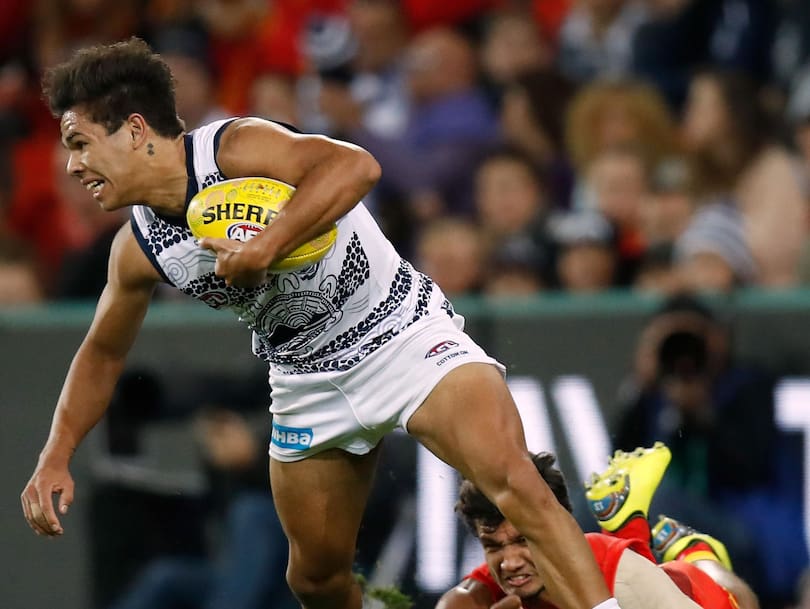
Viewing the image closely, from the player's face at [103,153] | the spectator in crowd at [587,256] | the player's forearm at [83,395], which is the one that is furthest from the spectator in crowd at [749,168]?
the player's face at [103,153]

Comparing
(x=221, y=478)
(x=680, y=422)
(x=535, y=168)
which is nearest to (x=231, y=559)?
(x=221, y=478)

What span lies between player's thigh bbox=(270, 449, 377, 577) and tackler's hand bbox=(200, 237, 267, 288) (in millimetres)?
995

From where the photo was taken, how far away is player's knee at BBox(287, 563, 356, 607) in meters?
5.20

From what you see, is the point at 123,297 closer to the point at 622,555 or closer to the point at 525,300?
the point at 622,555

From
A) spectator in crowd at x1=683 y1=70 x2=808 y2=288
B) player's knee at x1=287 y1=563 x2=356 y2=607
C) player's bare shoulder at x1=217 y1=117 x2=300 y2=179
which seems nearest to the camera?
player's bare shoulder at x1=217 y1=117 x2=300 y2=179

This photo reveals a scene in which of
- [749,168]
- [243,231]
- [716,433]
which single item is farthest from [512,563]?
[749,168]

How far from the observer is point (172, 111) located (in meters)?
4.59

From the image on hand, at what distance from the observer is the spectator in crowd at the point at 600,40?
9234 millimetres

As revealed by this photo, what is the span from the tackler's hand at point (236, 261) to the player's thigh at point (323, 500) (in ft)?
3.27

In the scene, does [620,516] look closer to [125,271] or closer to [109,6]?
[125,271]

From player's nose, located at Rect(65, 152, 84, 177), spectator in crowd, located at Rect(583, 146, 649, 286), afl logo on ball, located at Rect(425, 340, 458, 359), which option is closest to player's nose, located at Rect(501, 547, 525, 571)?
afl logo on ball, located at Rect(425, 340, 458, 359)

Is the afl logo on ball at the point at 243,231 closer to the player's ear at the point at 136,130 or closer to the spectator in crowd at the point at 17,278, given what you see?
the player's ear at the point at 136,130

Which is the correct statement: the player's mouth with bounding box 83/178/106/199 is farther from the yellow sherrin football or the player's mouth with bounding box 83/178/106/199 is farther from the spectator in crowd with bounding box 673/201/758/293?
the spectator in crowd with bounding box 673/201/758/293

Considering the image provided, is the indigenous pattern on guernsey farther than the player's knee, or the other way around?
the player's knee
